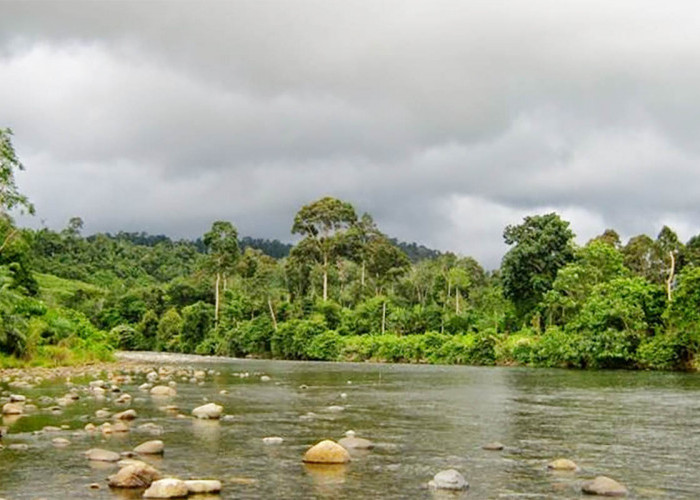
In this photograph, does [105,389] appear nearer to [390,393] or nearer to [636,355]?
[390,393]

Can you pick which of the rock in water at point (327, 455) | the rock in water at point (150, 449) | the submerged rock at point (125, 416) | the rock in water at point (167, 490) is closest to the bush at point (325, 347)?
the submerged rock at point (125, 416)

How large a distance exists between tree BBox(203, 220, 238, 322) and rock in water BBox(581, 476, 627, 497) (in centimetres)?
8635

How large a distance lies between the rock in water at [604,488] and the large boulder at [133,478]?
5.53 metres

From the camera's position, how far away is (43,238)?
426 ft

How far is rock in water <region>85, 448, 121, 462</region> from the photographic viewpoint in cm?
1133

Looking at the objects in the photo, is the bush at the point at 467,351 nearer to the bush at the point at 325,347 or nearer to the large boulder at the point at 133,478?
the bush at the point at 325,347

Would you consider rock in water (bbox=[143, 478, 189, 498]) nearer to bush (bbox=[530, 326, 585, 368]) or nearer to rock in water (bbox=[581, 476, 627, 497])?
rock in water (bbox=[581, 476, 627, 497])

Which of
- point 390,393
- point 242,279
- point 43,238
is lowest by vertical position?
point 390,393

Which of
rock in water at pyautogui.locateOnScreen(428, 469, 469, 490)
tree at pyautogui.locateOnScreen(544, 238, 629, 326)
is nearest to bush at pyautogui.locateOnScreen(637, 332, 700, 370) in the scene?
tree at pyautogui.locateOnScreen(544, 238, 629, 326)

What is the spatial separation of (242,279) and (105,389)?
242 feet

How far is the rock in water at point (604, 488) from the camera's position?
9555 millimetres

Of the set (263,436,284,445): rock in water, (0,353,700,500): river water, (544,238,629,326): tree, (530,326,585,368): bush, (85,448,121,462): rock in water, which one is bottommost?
(0,353,700,500): river water

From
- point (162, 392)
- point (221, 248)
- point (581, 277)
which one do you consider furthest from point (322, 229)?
point (162, 392)

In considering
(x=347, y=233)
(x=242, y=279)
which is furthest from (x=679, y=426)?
(x=242, y=279)
